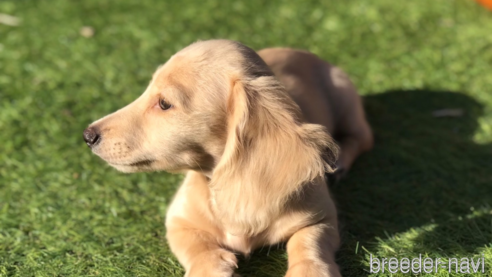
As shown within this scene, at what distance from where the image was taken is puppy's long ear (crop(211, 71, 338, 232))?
2.38 meters

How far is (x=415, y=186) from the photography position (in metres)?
3.65

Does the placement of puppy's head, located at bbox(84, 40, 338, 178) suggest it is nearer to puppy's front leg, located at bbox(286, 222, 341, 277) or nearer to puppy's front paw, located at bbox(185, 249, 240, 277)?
puppy's front paw, located at bbox(185, 249, 240, 277)

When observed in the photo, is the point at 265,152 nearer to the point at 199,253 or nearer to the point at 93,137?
the point at 199,253

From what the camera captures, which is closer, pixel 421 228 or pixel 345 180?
pixel 421 228

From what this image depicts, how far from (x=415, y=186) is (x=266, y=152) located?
1.64 metres

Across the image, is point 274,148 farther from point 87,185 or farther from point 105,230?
point 87,185

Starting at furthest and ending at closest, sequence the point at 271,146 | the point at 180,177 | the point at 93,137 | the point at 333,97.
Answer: the point at 333,97 → the point at 180,177 → the point at 93,137 → the point at 271,146

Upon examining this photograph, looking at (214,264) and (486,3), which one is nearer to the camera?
(214,264)

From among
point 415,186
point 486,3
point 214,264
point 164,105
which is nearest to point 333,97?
point 415,186

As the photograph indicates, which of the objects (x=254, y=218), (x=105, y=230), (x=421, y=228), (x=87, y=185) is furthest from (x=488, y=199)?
(x=87, y=185)

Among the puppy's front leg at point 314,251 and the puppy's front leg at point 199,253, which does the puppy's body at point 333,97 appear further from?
the puppy's front leg at point 199,253

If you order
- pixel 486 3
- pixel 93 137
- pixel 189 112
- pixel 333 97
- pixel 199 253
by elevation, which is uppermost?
pixel 189 112

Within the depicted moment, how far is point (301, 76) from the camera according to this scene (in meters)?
3.78

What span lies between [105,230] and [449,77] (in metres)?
3.45
